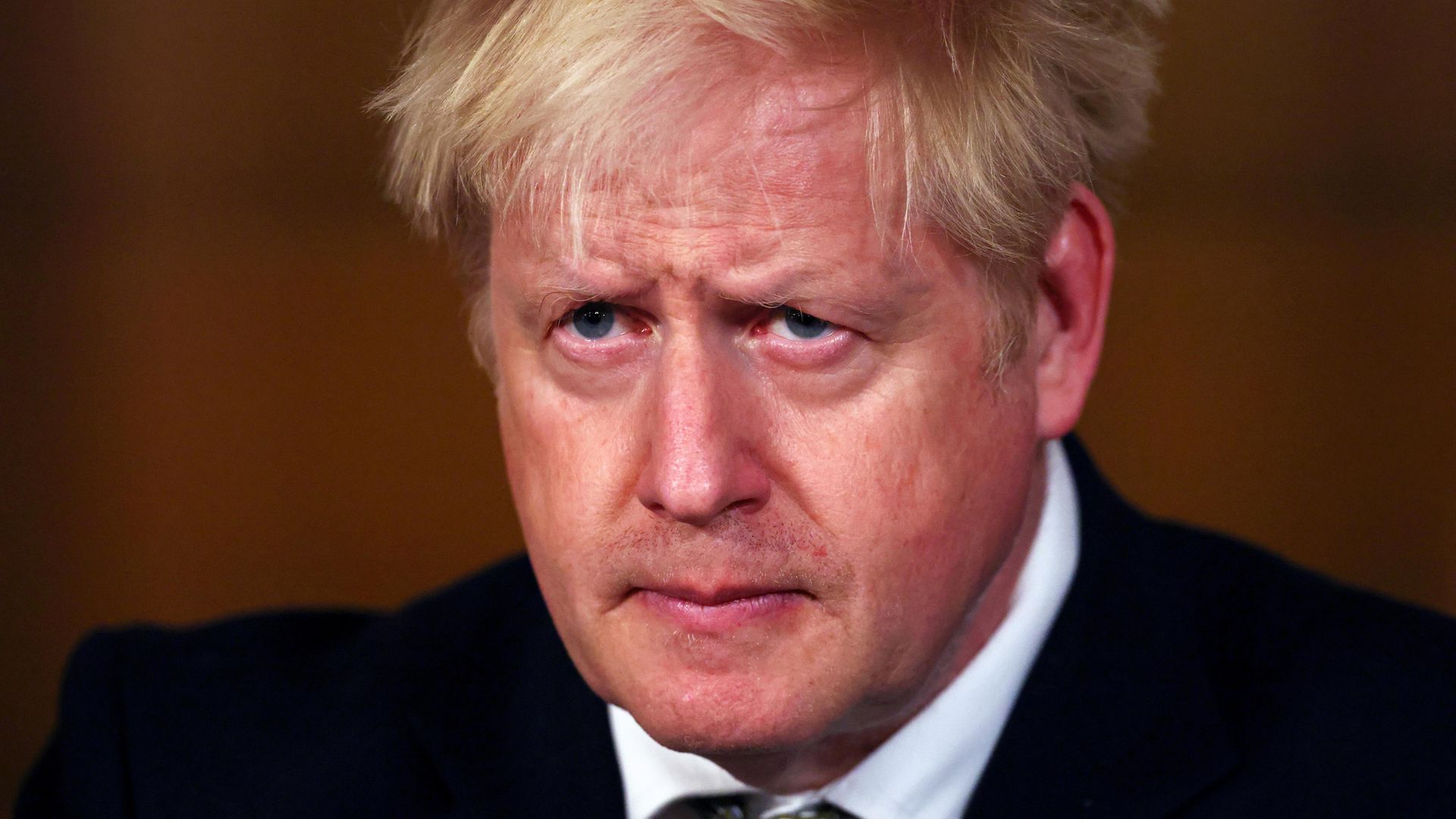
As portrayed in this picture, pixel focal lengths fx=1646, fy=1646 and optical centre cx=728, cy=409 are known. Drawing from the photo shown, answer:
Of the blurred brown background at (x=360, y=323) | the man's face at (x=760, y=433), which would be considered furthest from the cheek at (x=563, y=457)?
the blurred brown background at (x=360, y=323)

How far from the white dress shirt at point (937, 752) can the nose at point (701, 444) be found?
39 centimetres

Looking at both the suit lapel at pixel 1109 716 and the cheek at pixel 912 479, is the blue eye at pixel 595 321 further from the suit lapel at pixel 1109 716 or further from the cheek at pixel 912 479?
the suit lapel at pixel 1109 716

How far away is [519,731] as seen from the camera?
195cm

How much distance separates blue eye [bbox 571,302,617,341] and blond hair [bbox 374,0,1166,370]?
0.11 m

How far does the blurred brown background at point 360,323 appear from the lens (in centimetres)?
325

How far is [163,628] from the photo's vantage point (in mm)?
2174

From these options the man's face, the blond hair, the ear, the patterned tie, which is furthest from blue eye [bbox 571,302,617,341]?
the patterned tie

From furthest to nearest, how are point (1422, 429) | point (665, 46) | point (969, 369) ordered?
point (1422, 429) → point (969, 369) → point (665, 46)

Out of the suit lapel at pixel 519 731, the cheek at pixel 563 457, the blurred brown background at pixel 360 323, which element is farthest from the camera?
the blurred brown background at pixel 360 323

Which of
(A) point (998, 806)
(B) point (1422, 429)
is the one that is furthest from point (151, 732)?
(B) point (1422, 429)

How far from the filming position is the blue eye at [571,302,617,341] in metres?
1.58

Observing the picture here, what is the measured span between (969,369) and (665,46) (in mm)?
426

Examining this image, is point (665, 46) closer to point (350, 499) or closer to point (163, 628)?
point (163, 628)

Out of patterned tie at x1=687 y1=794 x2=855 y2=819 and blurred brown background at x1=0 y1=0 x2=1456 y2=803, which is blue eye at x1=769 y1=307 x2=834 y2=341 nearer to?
patterned tie at x1=687 y1=794 x2=855 y2=819
